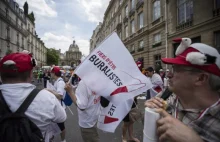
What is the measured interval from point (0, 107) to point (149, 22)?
21.9 m

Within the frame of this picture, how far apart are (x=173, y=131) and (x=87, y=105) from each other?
7.51ft

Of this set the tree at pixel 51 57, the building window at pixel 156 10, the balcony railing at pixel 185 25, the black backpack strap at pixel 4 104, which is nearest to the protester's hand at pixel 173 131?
the black backpack strap at pixel 4 104

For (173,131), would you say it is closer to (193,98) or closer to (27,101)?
(193,98)

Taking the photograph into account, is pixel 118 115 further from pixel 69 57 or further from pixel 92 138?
pixel 69 57

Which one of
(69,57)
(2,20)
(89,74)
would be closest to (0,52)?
(2,20)

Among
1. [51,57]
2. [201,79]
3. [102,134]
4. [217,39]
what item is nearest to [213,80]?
[201,79]

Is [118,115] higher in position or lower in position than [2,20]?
lower

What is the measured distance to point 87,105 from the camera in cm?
313

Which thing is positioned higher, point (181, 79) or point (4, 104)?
point (181, 79)

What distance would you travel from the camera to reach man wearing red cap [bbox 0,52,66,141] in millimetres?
1755

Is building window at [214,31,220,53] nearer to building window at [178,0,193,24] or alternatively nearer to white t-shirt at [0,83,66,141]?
building window at [178,0,193,24]

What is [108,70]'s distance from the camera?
2447 mm

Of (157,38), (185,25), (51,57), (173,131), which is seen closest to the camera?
(173,131)

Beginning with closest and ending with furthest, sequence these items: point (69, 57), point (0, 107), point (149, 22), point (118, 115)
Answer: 1. point (0, 107)
2. point (118, 115)
3. point (149, 22)
4. point (69, 57)
